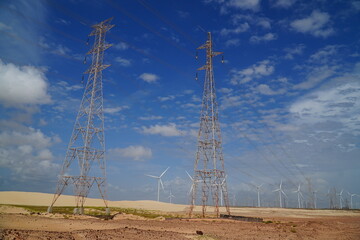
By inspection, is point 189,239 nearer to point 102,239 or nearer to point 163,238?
point 163,238

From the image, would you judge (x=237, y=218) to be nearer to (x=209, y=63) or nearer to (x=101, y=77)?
(x=209, y=63)

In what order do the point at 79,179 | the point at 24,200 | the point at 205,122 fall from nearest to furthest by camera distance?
the point at 79,179
the point at 205,122
the point at 24,200

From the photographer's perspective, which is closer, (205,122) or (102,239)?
(102,239)

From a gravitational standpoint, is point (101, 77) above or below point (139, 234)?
above

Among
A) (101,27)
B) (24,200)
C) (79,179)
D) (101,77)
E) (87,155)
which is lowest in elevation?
(24,200)

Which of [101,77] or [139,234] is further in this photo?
[101,77]

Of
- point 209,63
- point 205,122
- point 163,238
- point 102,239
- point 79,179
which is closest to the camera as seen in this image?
point 102,239

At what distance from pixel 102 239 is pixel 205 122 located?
32198mm

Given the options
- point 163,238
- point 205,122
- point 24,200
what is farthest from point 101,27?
point 24,200

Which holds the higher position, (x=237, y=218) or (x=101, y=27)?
A: (x=101, y=27)

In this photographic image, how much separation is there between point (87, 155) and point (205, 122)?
20357mm

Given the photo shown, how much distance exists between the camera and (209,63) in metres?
51.9

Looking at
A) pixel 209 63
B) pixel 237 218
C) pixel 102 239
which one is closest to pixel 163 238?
pixel 102 239

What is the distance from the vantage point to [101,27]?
1932 inches
